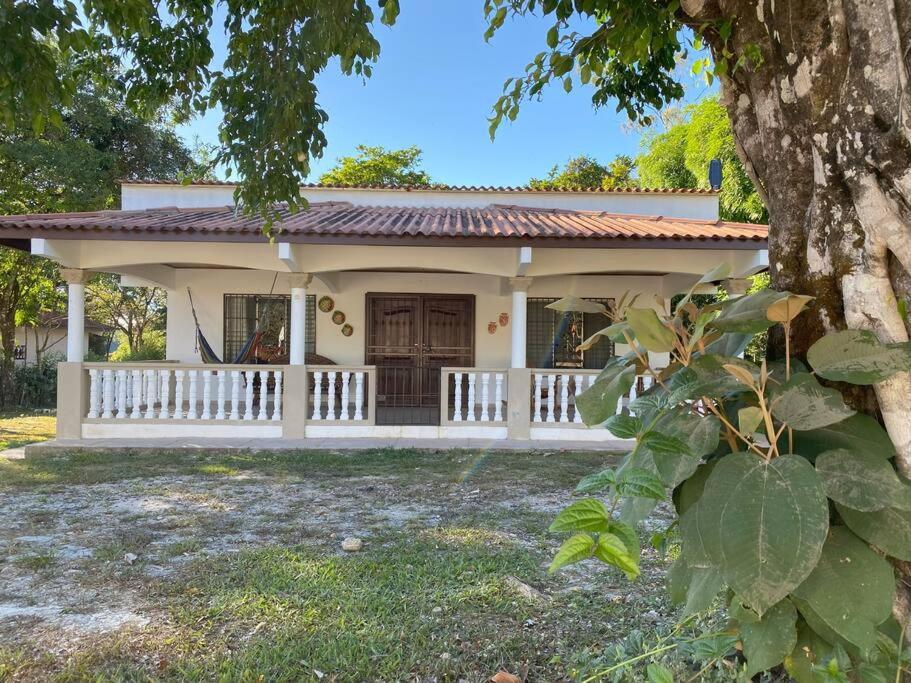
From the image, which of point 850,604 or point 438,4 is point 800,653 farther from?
point 438,4

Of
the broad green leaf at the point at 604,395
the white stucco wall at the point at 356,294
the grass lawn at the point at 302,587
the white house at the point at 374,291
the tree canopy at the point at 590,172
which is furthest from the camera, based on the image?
the tree canopy at the point at 590,172

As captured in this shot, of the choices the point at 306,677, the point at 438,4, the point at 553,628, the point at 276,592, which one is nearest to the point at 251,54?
the point at 438,4

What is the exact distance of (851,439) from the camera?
1058 mm

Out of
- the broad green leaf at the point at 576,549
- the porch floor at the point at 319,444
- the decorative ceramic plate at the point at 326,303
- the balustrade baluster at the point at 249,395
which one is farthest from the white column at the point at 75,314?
the broad green leaf at the point at 576,549

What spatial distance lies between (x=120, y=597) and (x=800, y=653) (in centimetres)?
300

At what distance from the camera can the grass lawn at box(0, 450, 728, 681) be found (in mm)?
2148

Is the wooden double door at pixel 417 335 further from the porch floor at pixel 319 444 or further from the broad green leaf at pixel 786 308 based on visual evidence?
the broad green leaf at pixel 786 308

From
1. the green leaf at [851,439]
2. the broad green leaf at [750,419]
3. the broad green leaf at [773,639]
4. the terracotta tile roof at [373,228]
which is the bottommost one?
the broad green leaf at [773,639]

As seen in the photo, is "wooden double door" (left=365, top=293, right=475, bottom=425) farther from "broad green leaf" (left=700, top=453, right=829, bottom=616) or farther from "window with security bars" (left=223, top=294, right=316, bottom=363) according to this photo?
"broad green leaf" (left=700, top=453, right=829, bottom=616)

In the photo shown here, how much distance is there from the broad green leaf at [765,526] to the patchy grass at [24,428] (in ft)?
28.7

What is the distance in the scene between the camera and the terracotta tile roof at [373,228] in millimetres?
6723

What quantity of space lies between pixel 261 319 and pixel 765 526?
957cm

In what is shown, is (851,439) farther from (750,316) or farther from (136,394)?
(136,394)

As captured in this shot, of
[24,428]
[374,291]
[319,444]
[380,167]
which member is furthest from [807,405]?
[380,167]
